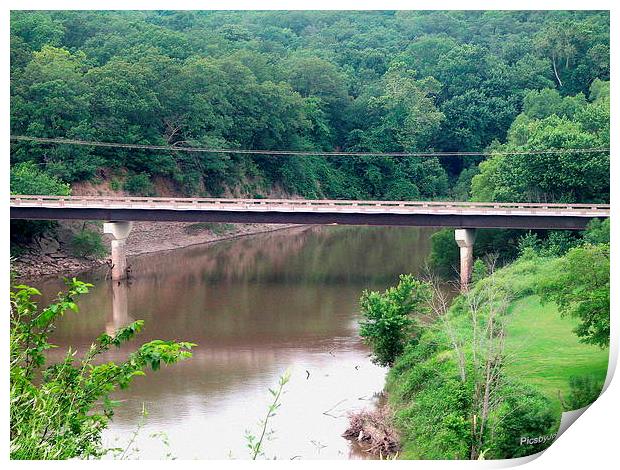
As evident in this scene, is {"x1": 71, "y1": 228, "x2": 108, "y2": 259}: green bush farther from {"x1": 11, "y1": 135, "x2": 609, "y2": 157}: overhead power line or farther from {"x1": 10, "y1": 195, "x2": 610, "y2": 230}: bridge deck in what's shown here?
{"x1": 11, "y1": 135, "x2": 609, "y2": 157}: overhead power line

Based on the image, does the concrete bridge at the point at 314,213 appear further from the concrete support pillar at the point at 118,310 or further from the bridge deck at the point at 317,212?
the concrete support pillar at the point at 118,310

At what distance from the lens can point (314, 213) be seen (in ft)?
59.7

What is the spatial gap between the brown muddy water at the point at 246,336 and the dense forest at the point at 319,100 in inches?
102

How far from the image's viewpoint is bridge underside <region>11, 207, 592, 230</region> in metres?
17.5

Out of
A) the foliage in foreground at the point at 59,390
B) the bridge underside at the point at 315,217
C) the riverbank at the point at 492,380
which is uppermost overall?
the bridge underside at the point at 315,217

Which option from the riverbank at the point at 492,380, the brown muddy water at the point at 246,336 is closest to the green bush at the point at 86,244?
the brown muddy water at the point at 246,336

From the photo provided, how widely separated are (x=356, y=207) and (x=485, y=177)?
325cm

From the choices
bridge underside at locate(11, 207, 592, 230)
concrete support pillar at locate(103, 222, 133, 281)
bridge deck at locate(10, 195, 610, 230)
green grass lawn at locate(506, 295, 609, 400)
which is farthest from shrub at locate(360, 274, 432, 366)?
concrete support pillar at locate(103, 222, 133, 281)

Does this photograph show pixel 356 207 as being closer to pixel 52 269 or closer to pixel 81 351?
pixel 52 269

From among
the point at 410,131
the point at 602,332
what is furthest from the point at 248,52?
the point at 602,332

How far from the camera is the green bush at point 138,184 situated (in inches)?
929

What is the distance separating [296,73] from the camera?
29.2 m

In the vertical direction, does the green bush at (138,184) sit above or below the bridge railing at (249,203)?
above

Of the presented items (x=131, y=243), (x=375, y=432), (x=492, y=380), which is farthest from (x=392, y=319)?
(x=131, y=243)
